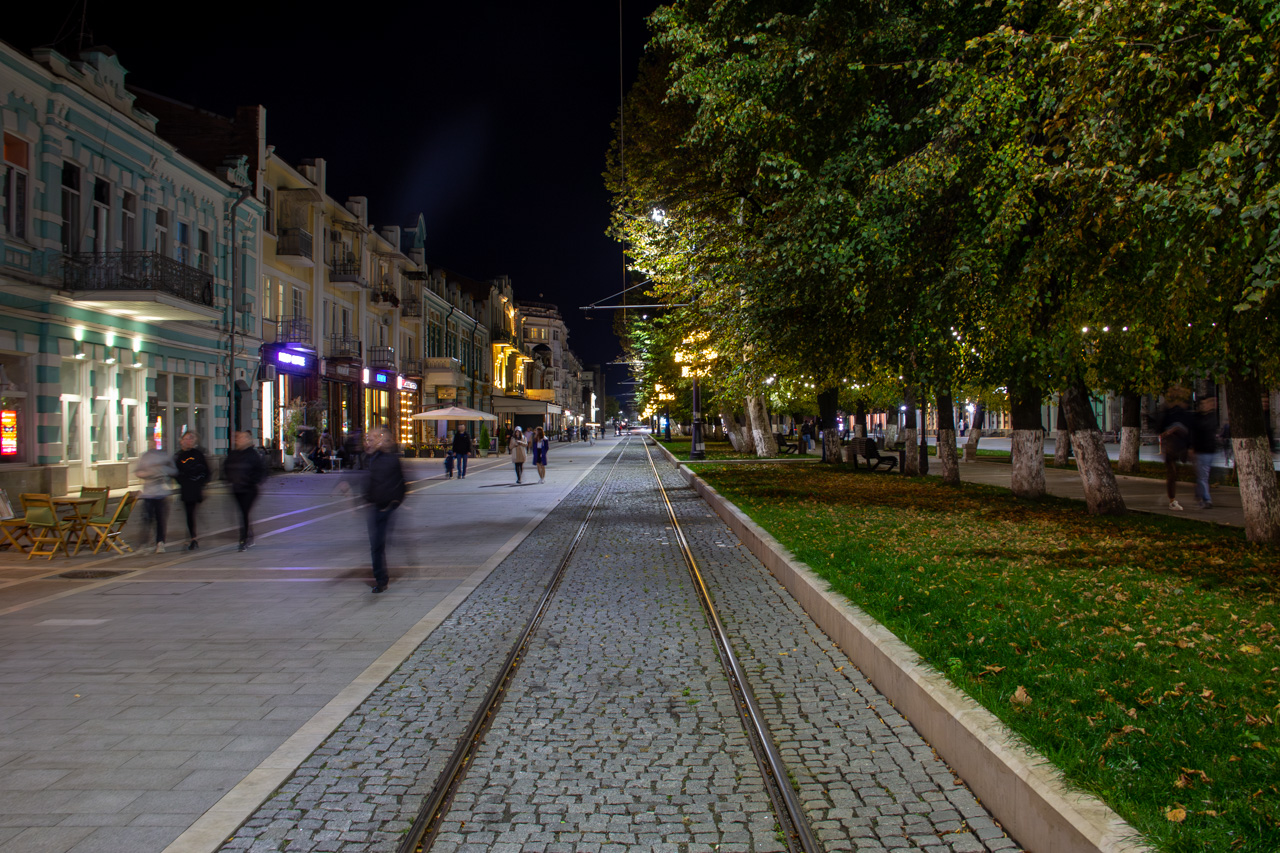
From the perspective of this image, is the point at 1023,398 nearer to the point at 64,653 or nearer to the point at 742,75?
the point at 742,75

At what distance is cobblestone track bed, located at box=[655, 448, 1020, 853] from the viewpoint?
377 centimetres

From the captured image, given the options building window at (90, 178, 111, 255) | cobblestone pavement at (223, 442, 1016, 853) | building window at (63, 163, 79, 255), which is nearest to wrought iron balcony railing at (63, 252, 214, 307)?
building window at (63, 163, 79, 255)

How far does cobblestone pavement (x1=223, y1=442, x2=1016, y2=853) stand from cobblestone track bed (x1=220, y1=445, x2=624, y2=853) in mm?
12

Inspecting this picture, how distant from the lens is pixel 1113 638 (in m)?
6.11

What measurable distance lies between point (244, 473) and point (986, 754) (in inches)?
420

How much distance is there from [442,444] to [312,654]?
42.0 metres

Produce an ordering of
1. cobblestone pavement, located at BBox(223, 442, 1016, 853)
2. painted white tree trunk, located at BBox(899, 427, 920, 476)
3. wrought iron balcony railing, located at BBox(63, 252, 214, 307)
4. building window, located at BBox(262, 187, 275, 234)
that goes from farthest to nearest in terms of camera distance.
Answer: building window, located at BBox(262, 187, 275, 234) → painted white tree trunk, located at BBox(899, 427, 920, 476) → wrought iron balcony railing, located at BBox(63, 252, 214, 307) → cobblestone pavement, located at BBox(223, 442, 1016, 853)

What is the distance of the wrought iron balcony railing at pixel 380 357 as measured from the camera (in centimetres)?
4012

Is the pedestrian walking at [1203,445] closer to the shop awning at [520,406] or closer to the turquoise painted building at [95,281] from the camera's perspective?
the turquoise painted building at [95,281]

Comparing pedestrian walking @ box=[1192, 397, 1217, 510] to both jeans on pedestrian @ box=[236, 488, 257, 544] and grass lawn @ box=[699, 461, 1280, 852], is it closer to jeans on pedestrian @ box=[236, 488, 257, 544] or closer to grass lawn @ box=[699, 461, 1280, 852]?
grass lawn @ box=[699, 461, 1280, 852]

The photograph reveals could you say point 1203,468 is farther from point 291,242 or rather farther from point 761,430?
point 291,242

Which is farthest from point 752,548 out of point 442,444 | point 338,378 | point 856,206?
point 442,444

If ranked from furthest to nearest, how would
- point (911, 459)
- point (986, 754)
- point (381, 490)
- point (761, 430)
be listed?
point (761, 430)
point (911, 459)
point (381, 490)
point (986, 754)

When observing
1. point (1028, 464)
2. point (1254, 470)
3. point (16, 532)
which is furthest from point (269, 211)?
point (1254, 470)
